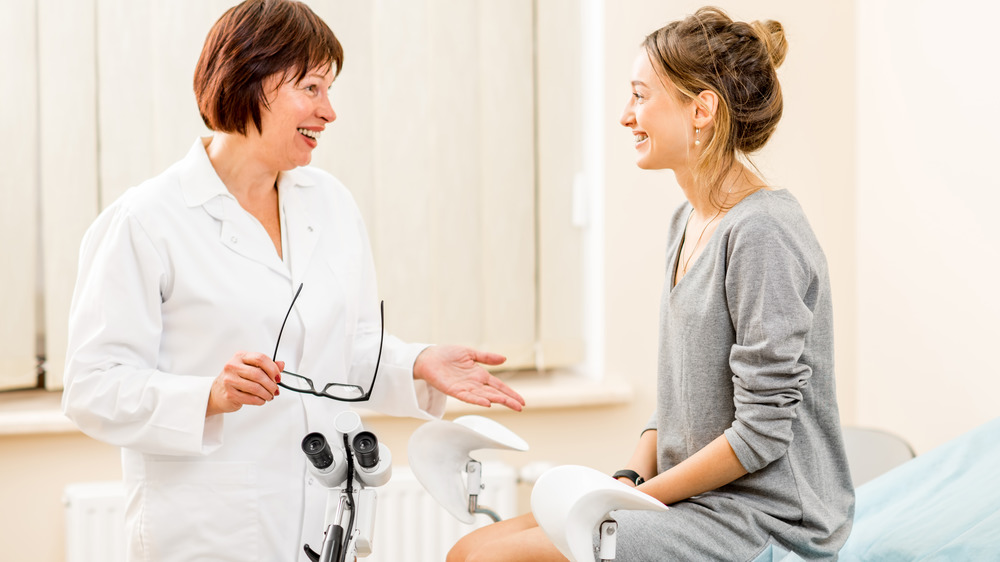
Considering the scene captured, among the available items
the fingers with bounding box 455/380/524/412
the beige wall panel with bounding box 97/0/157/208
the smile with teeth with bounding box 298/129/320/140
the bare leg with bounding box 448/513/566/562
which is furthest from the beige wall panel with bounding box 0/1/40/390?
the bare leg with bounding box 448/513/566/562

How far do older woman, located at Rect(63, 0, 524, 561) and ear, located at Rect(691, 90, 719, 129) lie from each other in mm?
500

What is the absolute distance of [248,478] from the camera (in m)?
1.42

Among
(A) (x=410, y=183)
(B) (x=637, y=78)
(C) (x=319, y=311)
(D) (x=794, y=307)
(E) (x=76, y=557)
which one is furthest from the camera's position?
(A) (x=410, y=183)

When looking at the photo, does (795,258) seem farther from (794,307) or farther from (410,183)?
(410,183)

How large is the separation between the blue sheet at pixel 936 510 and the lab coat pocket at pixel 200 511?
30.6 inches

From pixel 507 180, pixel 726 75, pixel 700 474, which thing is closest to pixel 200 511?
pixel 700 474

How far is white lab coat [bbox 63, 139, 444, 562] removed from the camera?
1.34 meters

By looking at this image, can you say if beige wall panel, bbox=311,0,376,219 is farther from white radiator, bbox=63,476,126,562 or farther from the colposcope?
the colposcope

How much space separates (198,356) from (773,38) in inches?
39.5

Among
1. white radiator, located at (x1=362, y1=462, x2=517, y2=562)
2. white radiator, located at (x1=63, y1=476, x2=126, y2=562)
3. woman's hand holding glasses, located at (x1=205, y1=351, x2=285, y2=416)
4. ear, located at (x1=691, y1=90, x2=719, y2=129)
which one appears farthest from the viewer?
white radiator, located at (x1=362, y1=462, x2=517, y2=562)

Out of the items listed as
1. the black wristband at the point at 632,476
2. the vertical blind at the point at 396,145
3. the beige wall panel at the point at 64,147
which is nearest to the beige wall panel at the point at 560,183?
the vertical blind at the point at 396,145

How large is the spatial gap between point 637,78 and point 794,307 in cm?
43

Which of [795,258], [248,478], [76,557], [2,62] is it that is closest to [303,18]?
[248,478]

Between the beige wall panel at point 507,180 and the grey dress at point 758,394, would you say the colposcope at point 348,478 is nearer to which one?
the grey dress at point 758,394
